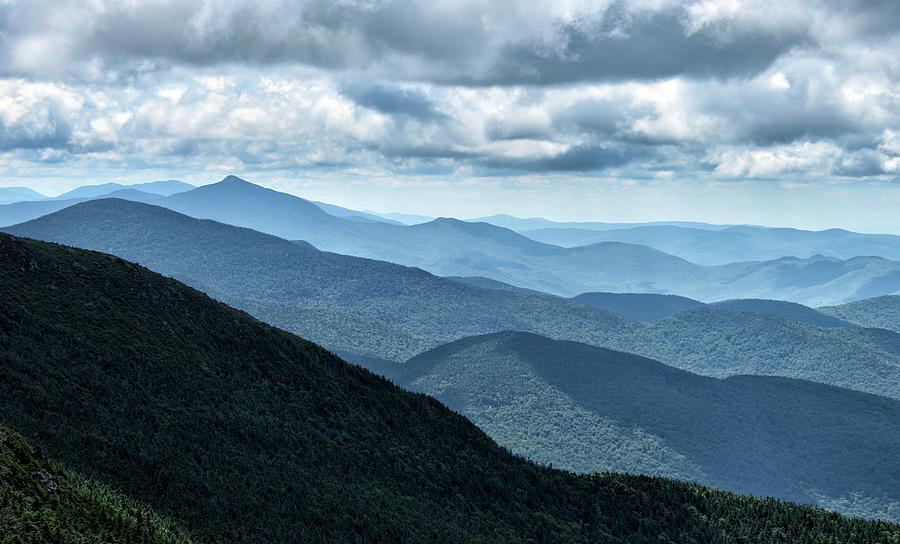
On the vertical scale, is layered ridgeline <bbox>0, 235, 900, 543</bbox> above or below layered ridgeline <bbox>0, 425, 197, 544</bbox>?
below

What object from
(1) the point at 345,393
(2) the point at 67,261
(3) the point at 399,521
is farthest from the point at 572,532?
(2) the point at 67,261

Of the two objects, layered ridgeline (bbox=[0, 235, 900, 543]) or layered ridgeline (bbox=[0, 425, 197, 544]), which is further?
layered ridgeline (bbox=[0, 235, 900, 543])

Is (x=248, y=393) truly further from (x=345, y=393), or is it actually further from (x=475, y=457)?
(x=475, y=457)

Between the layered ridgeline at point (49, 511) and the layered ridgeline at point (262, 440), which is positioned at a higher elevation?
the layered ridgeline at point (49, 511)

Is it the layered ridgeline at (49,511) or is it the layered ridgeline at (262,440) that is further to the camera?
the layered ridgeline at (262,440)
